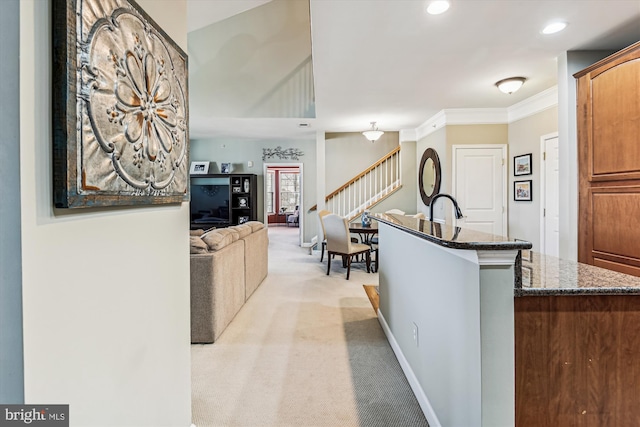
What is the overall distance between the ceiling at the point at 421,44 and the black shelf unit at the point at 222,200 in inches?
110

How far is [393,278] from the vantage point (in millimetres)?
2510

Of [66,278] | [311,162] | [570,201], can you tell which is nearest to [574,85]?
[570,201]

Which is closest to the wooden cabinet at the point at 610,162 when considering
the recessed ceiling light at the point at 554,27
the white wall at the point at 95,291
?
the recessed ceiling light at the point at 554,27

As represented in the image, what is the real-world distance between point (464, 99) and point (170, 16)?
4.16 meters

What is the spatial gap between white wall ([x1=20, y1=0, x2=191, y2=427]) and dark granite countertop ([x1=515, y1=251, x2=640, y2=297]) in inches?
53.2

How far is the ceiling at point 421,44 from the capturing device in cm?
234

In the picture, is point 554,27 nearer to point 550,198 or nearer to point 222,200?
point 550,198

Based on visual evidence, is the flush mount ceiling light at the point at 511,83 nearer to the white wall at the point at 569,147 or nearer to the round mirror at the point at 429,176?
the white wall at the point at 569,147

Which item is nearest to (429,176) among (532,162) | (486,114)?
(486,114)

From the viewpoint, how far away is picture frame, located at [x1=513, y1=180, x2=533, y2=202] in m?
4.62

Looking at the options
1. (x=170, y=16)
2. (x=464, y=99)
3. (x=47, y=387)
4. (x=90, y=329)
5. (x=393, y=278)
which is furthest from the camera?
(x=464, y=99)

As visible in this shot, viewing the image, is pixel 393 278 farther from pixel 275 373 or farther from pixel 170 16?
pixel 170 16

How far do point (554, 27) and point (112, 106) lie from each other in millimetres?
3190

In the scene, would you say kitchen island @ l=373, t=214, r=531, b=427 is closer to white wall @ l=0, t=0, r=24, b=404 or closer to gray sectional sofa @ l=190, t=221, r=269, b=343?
white wall @ l=0, t=0, r=24, b=404
